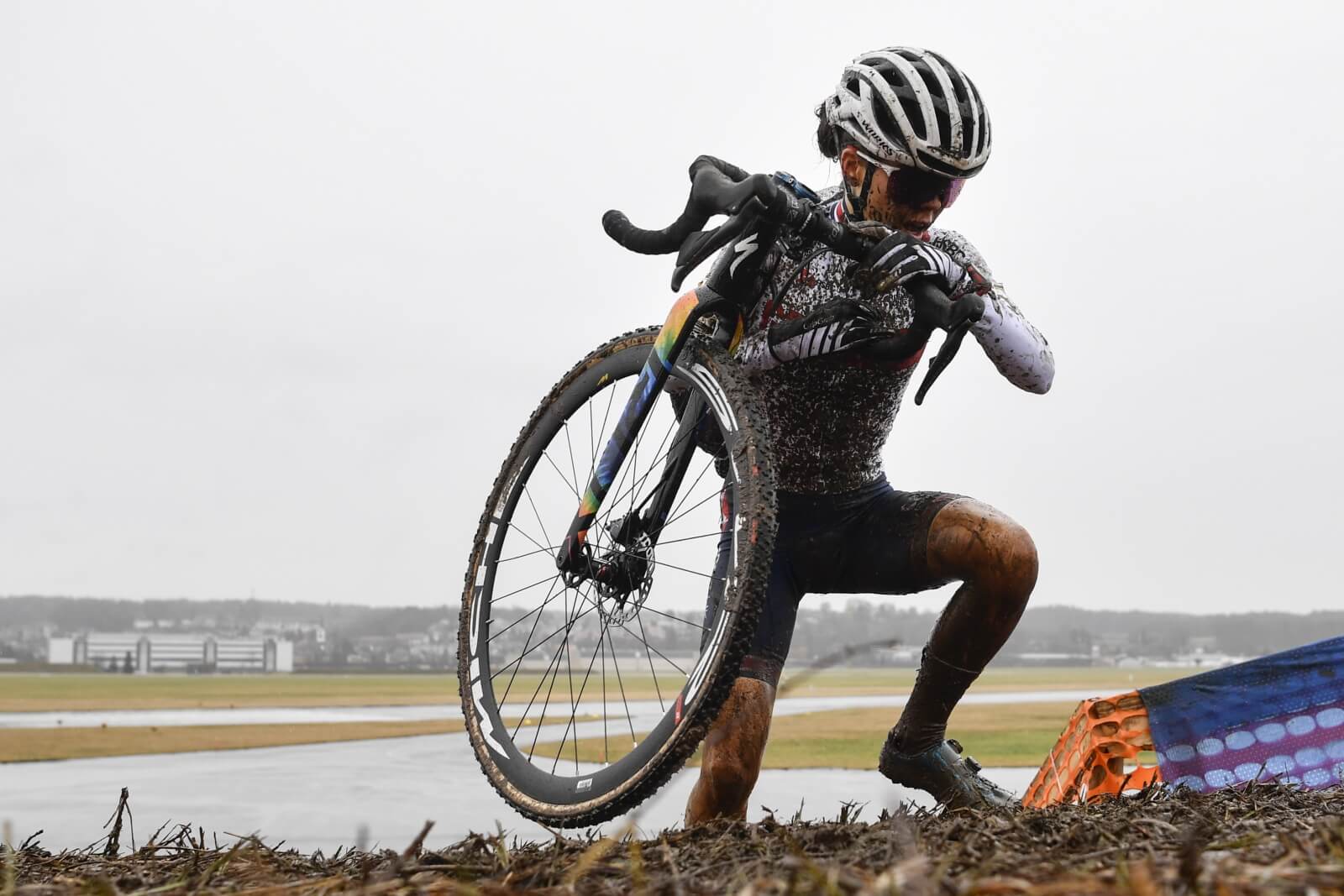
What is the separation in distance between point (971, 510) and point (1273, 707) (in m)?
2.07

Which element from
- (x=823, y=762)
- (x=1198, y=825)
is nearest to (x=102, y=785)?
(x=823, y=762)

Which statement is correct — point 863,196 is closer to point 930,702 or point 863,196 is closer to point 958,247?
point 958,247

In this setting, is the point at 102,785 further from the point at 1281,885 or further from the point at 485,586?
the point at 1281,885

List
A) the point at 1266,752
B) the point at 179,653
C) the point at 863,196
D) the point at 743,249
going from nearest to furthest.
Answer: the point at 743,249 → the point at 863,196 → the point at 1266,752 → the point at 179,653

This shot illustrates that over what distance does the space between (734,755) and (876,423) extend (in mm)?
1354

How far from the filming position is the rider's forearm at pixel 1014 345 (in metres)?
4.20

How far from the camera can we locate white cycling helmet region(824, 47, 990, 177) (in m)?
4.14

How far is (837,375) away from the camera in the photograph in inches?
174

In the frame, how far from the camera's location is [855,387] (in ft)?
14.6

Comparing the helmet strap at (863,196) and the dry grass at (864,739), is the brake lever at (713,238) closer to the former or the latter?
the helmet strap at (863,196)

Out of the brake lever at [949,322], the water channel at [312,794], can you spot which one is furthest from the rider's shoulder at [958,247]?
the water channel at [312,794]

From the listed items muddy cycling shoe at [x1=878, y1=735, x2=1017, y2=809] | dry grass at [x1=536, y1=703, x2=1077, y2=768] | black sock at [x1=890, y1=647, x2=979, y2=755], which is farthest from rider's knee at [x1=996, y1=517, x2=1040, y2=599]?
dry grass at [x1=536, y1=703, x2=1077, y2=768]

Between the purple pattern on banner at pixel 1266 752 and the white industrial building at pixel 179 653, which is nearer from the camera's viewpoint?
the purple pattern on banner at pixel 1266 752

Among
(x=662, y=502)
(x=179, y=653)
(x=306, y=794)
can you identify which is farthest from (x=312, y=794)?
(x=179, y=653)
